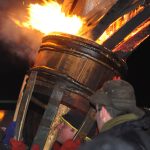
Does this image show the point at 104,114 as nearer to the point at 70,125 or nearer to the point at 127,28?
the point at 70,125

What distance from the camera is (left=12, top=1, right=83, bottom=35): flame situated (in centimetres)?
542

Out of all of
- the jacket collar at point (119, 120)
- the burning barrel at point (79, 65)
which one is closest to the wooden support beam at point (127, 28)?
the burning barrel at point (79, 65)

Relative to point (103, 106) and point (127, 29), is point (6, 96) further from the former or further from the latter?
point (103, 106)

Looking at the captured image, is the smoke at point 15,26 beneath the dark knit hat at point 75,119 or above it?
above

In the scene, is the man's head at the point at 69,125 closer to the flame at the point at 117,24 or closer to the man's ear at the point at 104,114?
the flame at the point at 117,24

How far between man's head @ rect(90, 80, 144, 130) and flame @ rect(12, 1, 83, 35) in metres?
2.11

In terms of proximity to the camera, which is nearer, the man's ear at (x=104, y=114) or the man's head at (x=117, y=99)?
the man's head at (x=117, y=99)

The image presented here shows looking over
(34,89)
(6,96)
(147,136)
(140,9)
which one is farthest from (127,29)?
(6,96)

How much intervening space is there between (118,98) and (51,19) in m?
2.85

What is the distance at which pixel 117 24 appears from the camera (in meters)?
5.27

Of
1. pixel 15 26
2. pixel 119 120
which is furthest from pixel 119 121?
pixel 15 26

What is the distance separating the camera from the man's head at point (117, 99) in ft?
10.4

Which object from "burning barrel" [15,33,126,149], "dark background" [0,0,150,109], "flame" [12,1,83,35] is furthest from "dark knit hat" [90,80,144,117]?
"dark background" [0,0,150,109]

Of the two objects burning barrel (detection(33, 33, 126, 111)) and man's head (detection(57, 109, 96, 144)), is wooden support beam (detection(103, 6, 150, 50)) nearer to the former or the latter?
burning barrel (detection(33, 33, 126, 111))
